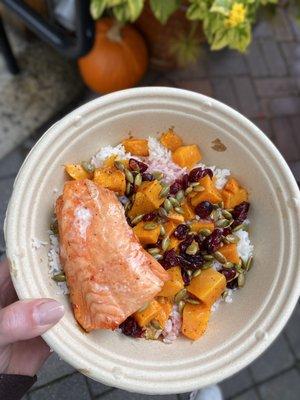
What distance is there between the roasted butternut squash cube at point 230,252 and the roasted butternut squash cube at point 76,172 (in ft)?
1.60

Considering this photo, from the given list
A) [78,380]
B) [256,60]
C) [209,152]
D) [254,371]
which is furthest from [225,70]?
[78,380]

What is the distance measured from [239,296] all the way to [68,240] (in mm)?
567

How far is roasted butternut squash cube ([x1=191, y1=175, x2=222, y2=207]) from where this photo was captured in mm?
1568

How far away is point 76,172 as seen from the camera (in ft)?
5.05

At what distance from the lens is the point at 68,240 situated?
1386mm

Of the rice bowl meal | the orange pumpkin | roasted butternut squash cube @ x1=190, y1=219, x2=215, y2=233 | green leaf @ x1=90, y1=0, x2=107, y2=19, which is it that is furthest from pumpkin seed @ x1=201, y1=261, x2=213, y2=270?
the orange pumpkin

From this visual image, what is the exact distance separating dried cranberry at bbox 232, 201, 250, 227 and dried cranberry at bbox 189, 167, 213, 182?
5.5 inches

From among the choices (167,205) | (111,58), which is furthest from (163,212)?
(111,58)

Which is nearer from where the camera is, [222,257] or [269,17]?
[222,257]

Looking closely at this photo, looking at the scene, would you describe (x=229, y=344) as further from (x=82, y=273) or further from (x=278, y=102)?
(x=278, y=102)

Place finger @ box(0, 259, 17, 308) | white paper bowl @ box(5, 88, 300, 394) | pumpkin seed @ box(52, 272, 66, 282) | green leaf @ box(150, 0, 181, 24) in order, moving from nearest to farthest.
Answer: white paper bowl @ box(5, 88, 300, 394) → pumpkin seed @ box(52, 272, 66, 282) → finger @ box(0, 259, 17, 308) → green leaf @ box(150, 0, 181, 24)

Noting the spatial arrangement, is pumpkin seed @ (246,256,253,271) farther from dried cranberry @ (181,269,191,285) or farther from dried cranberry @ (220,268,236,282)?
dried cranberry @ (181,269,191,285)

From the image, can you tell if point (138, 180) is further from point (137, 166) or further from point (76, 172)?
point (76, 172)

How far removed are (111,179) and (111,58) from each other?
4.77 feet
